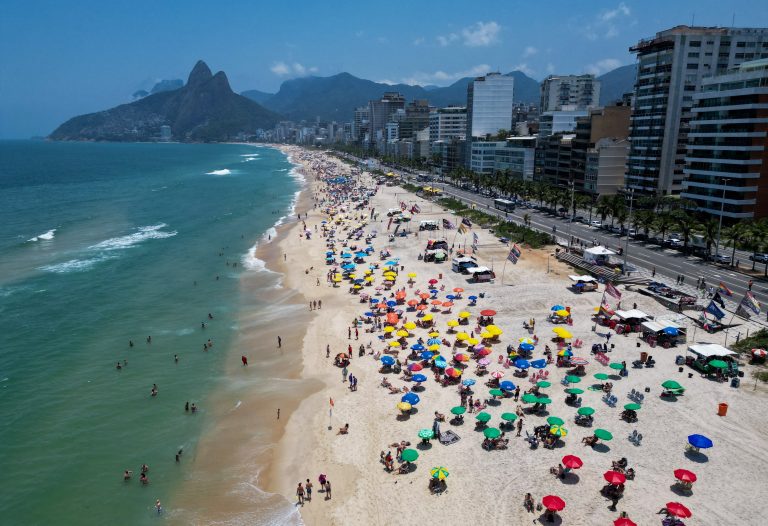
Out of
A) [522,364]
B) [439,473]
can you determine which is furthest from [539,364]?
[439,473]

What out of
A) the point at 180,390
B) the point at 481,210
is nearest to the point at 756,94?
the point at 481,210

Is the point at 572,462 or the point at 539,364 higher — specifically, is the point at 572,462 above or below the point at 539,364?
below

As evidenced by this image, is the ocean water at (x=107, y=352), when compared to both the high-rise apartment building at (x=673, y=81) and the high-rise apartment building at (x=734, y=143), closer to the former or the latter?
the high-rise apartment building at (x=734, y=143)

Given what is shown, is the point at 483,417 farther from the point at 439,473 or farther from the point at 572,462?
the point at 572,462

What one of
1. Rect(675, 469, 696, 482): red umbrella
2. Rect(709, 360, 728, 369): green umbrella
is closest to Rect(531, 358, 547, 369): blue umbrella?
Rect(709, 360, 728, 369): green umbrella

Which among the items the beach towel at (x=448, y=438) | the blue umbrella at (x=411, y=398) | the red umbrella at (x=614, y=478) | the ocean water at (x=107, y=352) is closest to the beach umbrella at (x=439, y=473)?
the beach towel at (x=448, y=438)
